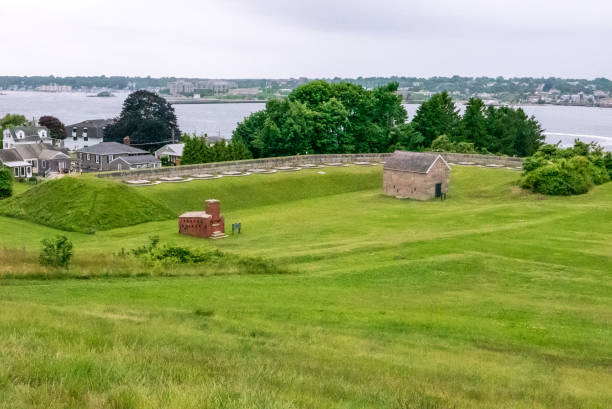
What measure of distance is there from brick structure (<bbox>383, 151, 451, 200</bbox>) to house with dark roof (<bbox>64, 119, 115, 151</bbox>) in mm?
89935

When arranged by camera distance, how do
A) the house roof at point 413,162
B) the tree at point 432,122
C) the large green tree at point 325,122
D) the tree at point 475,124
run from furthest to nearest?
the tree at point 475,124 < the tree at point 432,122 < the large green tree at point 325,122 < the house roof at point 413,162

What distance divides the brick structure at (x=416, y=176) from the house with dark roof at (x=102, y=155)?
161 ft

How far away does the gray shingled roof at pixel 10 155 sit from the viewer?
87.4 m

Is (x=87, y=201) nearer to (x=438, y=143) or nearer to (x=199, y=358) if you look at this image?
(x=199, y=358)

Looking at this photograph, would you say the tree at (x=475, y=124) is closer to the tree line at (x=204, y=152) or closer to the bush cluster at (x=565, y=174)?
the bush cluster at (x=565, y=174)

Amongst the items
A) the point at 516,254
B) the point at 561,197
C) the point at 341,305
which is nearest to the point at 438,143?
the point at 561,197

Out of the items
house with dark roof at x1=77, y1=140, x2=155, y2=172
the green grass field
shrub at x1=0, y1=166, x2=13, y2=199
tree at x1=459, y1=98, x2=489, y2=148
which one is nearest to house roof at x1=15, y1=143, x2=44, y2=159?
house with dark roof at x1=77, y1=140, x2=155, y2=172

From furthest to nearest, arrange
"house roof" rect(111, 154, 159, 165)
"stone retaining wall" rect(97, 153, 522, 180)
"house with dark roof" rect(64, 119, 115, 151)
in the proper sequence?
"house with dark roof" rect(64, 119, 115, 151) < "house roof" rect(111, 154, 159, 165) < "stone retaining wall" rect(97, 153, 522, 180)

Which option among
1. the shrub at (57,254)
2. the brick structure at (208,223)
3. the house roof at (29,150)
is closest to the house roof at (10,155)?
the house roof at (29,150)

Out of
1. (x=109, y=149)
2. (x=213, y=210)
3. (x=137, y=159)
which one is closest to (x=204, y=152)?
(x=137, y=159)

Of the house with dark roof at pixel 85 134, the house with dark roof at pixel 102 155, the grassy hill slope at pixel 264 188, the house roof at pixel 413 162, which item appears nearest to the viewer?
the grassy hill slope at pixel 264 188

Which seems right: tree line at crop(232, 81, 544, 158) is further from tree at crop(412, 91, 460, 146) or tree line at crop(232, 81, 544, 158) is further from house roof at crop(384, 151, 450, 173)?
house roof at crop(384, 151, 450, 173)

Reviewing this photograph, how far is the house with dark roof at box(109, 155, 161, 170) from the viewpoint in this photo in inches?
3550

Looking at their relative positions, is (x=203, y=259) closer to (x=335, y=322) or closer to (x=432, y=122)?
(x=335, y=322)
